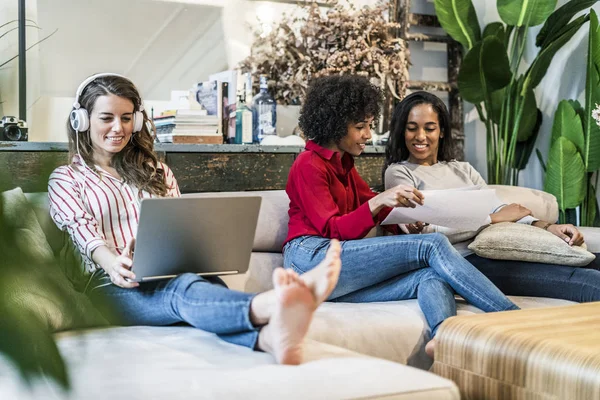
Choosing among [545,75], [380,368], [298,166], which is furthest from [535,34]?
[380,368]

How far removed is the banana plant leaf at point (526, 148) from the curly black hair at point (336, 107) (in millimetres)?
1649

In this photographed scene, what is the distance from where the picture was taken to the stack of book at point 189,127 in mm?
2953

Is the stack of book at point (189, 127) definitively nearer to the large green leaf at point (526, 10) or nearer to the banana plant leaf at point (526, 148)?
the large green leaf at point (526, 10)

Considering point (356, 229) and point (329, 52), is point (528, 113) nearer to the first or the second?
point (329, 52)

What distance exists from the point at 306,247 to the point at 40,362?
1.98 meters

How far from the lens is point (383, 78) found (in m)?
3.46

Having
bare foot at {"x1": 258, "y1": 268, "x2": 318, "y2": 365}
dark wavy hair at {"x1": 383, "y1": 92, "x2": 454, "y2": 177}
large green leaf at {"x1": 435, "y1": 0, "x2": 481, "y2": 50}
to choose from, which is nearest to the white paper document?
dark wavy hair at {"x1": 383, "y1": 92, "x2": 454, "y2": 177}

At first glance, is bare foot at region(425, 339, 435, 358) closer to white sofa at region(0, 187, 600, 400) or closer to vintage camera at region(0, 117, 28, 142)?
white sofa at region(0, 187, 600, 400)

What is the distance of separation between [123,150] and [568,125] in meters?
2.28

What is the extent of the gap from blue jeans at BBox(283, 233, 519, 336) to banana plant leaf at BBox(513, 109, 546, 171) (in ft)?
6.35

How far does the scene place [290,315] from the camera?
140cm

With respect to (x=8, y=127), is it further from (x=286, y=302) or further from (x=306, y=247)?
(x=286, y=302)

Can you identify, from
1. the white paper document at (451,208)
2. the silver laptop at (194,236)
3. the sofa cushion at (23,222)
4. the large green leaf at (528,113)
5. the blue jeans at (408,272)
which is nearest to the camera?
the sofa cushion at (23,222)

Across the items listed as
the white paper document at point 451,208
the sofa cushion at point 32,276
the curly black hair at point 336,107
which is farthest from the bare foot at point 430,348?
the sofa cushion at point 32,276
